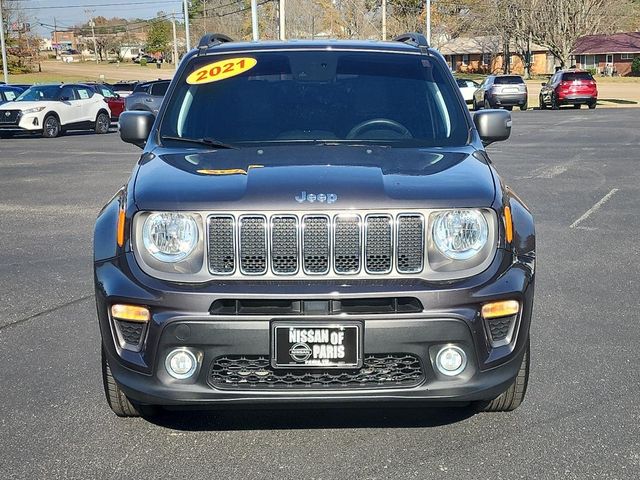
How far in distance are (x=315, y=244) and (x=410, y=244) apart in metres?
0.39

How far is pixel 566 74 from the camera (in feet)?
129

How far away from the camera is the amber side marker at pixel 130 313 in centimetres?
370

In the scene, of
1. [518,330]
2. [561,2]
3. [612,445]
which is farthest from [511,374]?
[561,2]

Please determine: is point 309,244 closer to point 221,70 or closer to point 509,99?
point 221,70

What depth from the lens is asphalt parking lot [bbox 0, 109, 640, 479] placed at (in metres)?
3.86

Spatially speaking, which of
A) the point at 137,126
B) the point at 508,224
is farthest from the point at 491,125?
the point at 137,126

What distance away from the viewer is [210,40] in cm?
587

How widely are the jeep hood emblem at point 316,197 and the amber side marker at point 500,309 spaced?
2.49ft

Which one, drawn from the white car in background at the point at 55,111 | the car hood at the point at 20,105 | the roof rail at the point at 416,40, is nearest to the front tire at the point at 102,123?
the white car in background at the point at 55,111

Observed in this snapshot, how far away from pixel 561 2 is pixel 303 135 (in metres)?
67.4

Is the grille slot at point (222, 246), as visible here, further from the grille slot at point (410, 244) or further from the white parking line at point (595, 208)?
the white parking line at point (595, 208)

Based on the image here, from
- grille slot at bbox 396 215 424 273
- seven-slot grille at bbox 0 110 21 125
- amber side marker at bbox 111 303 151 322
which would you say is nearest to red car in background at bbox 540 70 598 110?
seven-slot grille at bbox 0 110 21 125

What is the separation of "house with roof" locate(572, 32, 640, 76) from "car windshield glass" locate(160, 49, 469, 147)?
88141mm

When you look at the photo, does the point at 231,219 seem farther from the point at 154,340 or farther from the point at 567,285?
the point at 567,285
